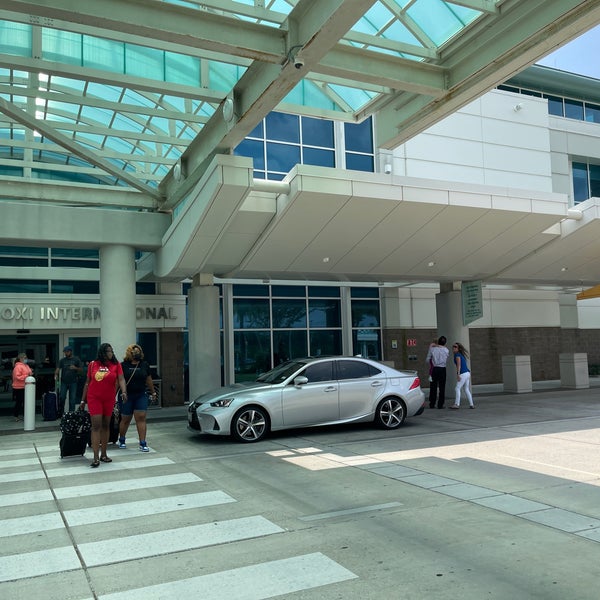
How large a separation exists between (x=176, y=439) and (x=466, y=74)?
323 inches

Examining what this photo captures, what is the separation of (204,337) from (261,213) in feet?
12.6

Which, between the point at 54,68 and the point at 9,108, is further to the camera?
the point at 9,108

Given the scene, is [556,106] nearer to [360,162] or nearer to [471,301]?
[360,162]

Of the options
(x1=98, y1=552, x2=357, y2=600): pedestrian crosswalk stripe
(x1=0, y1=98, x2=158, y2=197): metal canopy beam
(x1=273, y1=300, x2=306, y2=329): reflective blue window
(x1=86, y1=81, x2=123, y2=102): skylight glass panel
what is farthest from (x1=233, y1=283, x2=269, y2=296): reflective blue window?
(x1=98, y1=552, x2=357, y2=600): pedestrian crosswalk stripe

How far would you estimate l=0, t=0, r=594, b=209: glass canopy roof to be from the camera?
7219mm

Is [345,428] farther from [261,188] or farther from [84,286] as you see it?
[84,286]

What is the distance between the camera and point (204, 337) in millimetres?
14906

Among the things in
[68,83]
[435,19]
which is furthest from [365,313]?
[435,19]

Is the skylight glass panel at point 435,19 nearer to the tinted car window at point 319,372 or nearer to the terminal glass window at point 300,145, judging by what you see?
the tinted car window at point 319,372

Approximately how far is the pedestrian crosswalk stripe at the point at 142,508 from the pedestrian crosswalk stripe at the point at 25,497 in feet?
2.63

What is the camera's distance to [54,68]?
9.34m

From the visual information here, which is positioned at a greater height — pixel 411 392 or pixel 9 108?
pixel 9 108

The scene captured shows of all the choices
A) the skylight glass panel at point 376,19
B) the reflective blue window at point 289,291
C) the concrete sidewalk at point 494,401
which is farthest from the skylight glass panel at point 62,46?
the reflective blue window at point 289,291

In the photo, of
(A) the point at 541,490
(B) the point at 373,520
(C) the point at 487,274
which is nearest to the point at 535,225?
(C) the point at 487,274
